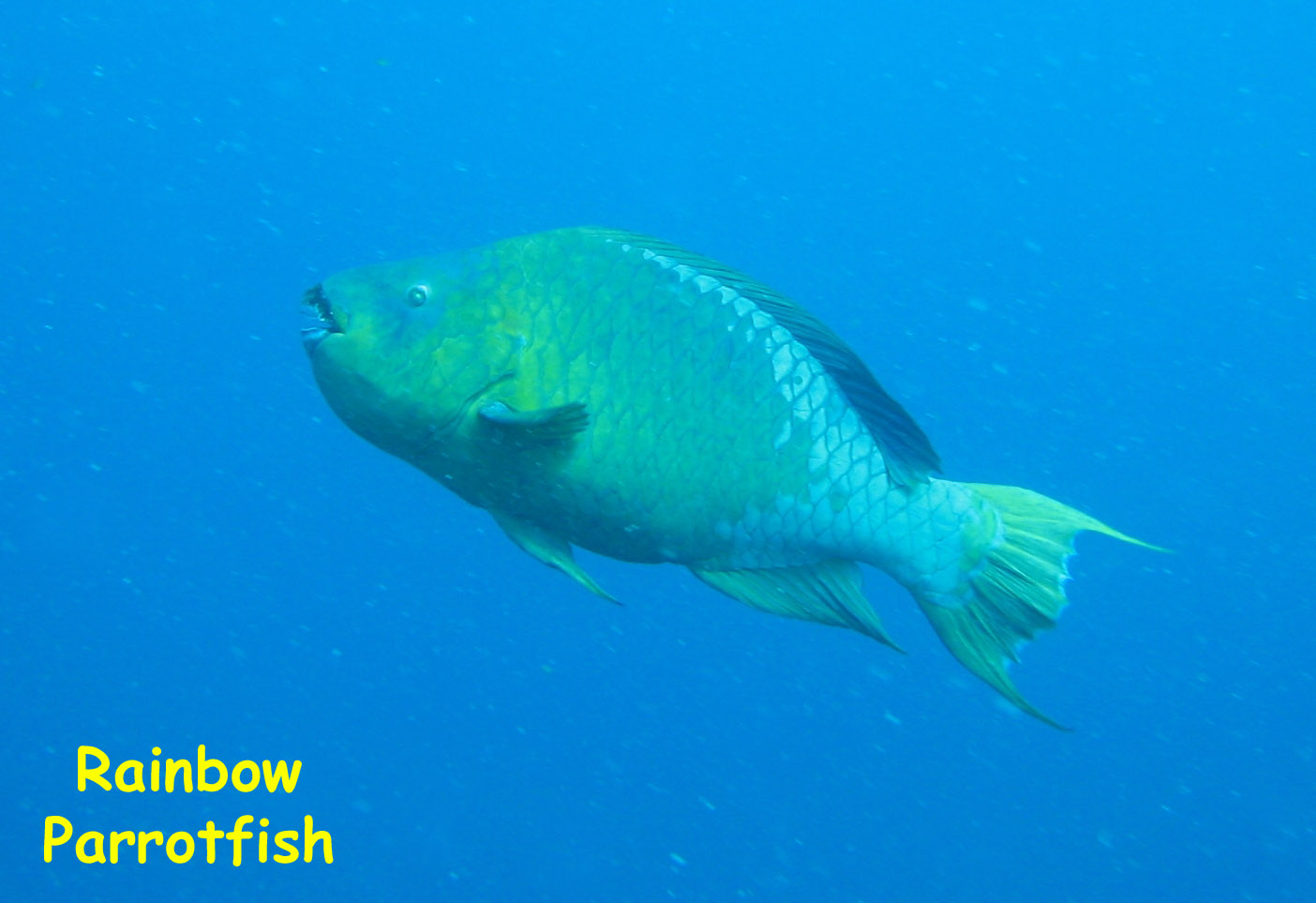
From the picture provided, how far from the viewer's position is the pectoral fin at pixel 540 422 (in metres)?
1.58

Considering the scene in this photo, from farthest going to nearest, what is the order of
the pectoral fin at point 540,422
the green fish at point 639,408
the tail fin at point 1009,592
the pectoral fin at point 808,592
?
1. the tail fin at point 1009,592
2. the pectoral fin at point 808,592
3. the green fish at point 639,408
4. the pectoral fin at point 540,422

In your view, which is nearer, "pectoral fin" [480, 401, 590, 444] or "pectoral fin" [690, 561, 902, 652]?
"pectoral fin" [480, 401, 590, 444]

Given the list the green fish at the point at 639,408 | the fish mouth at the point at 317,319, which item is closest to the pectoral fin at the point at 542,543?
the green fish at the point at 639,408

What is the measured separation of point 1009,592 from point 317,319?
1.59 meters

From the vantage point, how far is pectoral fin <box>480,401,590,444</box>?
158 centimetres

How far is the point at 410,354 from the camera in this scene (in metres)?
1.82

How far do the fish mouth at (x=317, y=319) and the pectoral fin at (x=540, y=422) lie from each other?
0.38m

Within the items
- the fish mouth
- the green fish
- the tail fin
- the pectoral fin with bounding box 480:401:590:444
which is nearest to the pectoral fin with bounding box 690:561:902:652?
the green fish

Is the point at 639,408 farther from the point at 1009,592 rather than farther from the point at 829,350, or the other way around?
the point at 1009,592

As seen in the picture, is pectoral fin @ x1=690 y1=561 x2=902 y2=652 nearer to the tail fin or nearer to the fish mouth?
the tail fin

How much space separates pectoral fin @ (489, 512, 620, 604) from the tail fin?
0.81 m

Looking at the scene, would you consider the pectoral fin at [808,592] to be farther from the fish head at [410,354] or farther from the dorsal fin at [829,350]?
the fish head at [410,354]

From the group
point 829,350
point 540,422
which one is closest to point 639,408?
point 540,422

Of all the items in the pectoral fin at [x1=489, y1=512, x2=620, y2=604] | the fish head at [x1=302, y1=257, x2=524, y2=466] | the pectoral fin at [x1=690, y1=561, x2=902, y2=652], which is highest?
the fish head at [x1=302, y1=257, x2=524, y2=466]
